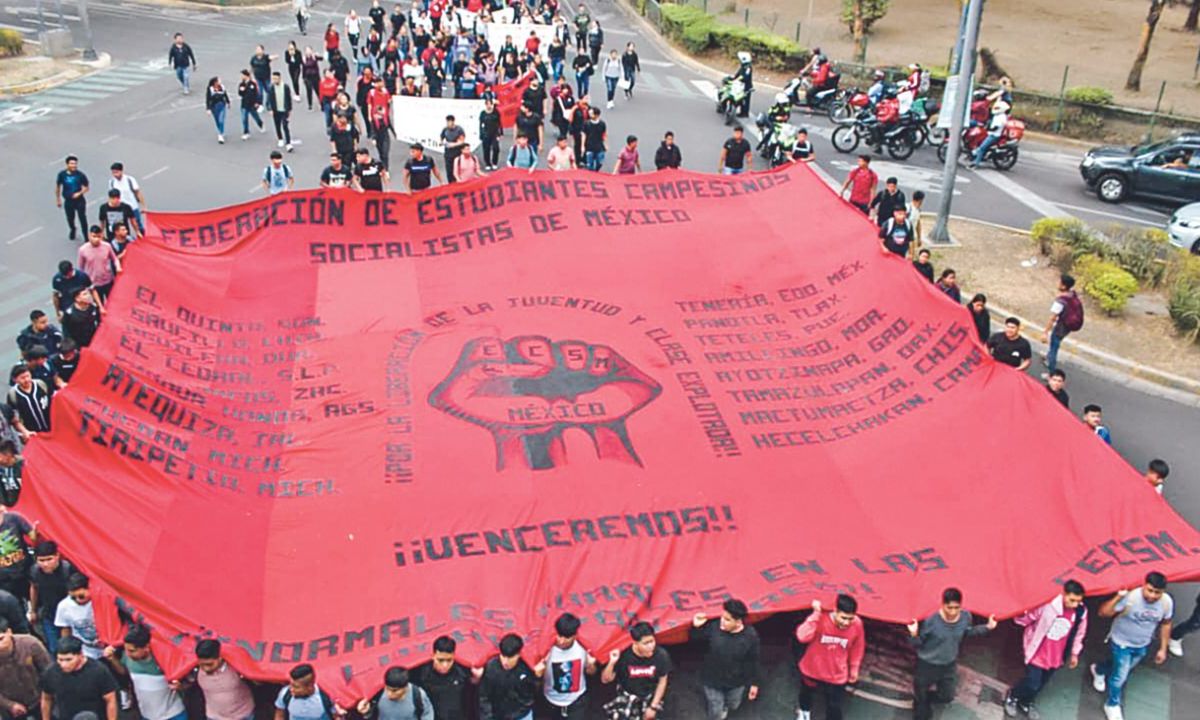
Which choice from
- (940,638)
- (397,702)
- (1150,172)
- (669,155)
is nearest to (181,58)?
(669,155)

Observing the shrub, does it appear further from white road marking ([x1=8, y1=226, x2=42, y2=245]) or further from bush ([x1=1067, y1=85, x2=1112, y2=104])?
white road marking ([x1=8, y1=226, x2=42, y2=245])

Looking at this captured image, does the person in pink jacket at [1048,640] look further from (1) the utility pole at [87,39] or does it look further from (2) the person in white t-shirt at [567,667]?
(1) the utility pole at [87,39]

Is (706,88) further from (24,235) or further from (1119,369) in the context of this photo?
(24,235)

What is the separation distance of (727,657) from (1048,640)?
2.52 meters

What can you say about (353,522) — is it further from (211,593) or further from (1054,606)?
(1054,606)

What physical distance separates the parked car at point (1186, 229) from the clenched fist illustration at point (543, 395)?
12099mm

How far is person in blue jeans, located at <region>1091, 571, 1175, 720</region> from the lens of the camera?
27.8ft

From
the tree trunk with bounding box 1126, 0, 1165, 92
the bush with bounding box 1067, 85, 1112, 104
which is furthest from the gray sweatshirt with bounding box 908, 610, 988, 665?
the tree trunk with bounding box 1126, 0, 1165, 92

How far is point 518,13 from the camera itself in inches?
1190

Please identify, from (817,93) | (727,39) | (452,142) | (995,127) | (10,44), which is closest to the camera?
(452,142)

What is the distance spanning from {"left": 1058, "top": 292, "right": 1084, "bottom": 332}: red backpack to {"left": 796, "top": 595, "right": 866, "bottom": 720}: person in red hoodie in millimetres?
6989

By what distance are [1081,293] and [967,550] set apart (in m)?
8.87

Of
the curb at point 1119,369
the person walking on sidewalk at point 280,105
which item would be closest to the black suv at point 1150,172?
the curb at point 1119,369

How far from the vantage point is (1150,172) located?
70.0ft
